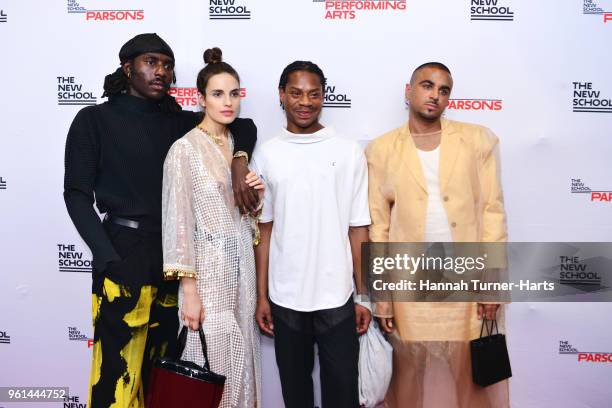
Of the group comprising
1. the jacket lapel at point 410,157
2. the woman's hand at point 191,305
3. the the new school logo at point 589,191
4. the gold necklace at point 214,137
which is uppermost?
the gold necklace at point 214,137

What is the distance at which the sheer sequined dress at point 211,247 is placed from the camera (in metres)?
1.76

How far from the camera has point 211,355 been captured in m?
1.79

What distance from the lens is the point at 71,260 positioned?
2527 millimetres

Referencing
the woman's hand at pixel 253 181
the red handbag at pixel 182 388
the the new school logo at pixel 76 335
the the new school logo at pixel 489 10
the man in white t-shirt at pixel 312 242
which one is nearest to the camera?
the red handbag at pixel 182 388

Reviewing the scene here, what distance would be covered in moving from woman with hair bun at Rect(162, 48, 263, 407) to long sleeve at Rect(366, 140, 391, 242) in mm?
521

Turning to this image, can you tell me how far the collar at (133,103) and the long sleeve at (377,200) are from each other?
3.32ft

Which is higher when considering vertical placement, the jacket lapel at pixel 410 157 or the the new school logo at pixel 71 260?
the jacket lapel at pixel 410 157

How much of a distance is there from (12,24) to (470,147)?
2479mm

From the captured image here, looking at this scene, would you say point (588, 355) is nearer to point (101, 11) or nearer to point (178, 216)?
point (178, 216)

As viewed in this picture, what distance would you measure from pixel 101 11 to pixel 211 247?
1507 millimetres

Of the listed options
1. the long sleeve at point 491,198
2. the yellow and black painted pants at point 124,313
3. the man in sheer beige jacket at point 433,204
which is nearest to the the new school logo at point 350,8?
the man in sheer beige jacket at point 433,204

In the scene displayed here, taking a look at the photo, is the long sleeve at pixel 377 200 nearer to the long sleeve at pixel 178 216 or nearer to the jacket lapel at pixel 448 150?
the jacket lapel at pixel 448 150

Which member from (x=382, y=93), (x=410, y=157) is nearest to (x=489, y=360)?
(x=410, y=157)

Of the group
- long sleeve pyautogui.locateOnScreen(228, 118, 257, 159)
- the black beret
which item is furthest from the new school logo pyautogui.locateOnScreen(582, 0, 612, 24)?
the black beret
